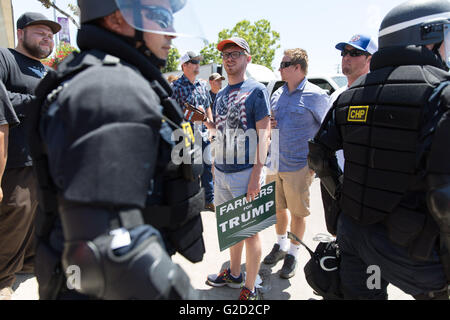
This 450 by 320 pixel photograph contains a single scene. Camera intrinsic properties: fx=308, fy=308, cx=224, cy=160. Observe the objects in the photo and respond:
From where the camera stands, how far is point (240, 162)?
8.78 ft

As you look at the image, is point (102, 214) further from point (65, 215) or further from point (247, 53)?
point (247, 53)

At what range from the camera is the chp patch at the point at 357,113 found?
1658 millimetres

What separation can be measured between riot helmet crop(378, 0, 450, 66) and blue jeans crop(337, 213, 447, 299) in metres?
0.99

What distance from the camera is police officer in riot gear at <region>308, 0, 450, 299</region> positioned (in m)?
1.42

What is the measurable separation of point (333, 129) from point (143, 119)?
1417mm

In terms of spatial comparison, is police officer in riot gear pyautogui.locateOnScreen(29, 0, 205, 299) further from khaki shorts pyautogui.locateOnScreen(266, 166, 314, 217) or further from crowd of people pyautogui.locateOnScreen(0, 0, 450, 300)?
khaki shorts pyautogui.locateOnScreen(266, 166, 314, 217)

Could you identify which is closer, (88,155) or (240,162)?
(88,155)

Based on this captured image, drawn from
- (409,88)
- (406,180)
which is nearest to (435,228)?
(406,180)

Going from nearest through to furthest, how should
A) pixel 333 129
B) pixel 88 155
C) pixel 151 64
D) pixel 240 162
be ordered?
1. pixel 88 155
2. pixel 151 64
3. pixel 333 129
4. pixel 240 162

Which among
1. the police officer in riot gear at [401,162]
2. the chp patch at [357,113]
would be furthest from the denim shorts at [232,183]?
the chp patch at [357,113]

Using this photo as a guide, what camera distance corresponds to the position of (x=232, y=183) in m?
2.70

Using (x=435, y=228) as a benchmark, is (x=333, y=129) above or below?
above

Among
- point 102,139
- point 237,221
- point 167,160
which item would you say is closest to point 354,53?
point 237,221

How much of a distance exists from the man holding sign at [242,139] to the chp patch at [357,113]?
0.91 metres
